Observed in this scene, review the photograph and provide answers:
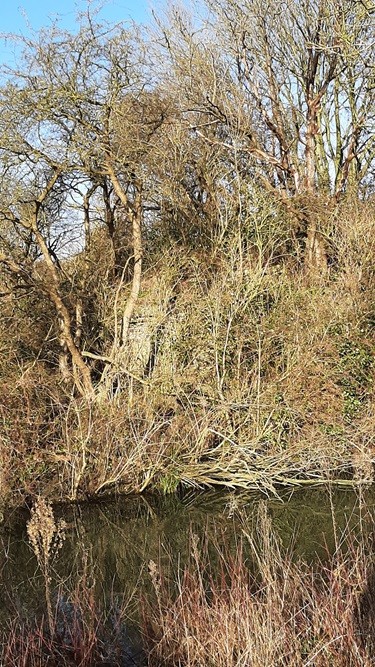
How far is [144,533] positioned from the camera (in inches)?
353

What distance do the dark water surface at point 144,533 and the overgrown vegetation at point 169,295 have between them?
390 mm

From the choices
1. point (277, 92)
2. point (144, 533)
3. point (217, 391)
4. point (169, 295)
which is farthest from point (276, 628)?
point (277, 92)

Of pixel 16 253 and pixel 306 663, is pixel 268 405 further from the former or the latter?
pixel 306 663

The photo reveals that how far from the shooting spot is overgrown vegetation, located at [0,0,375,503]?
1007 centimetres

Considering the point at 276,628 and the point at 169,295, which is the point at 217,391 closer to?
the point at 169,295

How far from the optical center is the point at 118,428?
33.0 feet

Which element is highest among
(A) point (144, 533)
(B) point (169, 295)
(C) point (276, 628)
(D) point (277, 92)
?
(D) point (277, 92)

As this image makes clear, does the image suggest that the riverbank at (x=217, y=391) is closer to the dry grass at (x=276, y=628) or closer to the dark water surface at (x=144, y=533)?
the dark water surface at (x=144, y=533)

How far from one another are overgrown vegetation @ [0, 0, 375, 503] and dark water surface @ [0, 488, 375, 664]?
0.39 m

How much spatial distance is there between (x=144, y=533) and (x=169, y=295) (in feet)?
15.0

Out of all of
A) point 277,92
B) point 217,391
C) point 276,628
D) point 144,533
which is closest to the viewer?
point 276,628

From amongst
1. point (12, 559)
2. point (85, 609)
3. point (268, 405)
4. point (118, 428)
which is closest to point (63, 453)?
point (118, 428)

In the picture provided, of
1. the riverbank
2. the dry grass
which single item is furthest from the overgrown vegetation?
the dry grass

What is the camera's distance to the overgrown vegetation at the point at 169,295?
10070 millimetres
